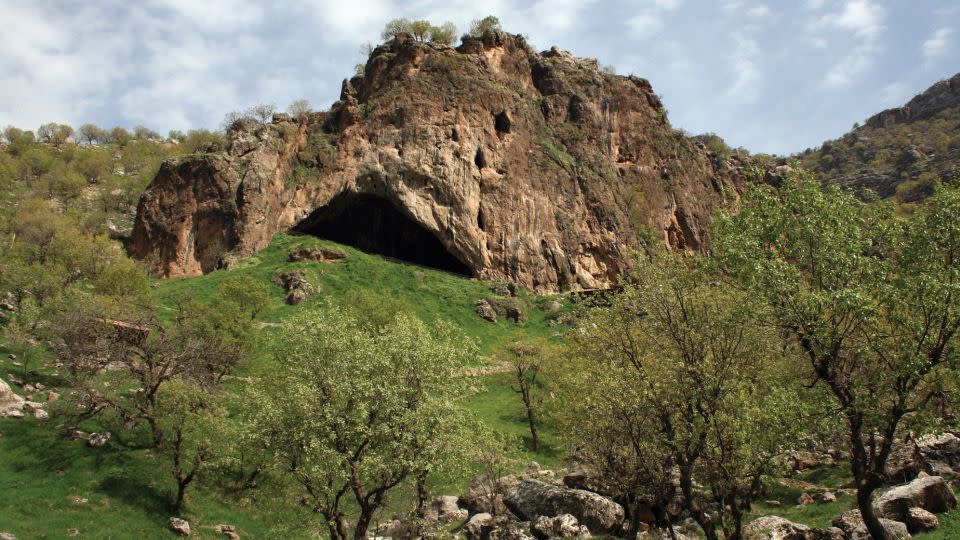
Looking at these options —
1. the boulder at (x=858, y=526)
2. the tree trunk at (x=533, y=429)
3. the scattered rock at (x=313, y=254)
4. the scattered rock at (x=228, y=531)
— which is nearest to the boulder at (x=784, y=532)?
the boulder at (x=858, y=526)

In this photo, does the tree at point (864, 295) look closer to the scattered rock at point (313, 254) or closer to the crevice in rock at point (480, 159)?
the scattered rock at point (313, 254)

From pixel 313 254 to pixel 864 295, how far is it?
46.5m

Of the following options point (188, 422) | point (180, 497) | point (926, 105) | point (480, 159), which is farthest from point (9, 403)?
point (926, 105)

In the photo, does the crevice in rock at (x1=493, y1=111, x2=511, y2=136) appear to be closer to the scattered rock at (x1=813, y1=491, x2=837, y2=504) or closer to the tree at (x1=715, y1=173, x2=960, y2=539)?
the scattered rock at (x1=813, y1=491, x2=837, y2=504)

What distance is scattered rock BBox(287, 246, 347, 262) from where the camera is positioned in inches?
2105

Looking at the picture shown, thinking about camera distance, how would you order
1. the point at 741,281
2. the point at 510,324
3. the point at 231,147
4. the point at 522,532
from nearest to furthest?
the point at 741,281 → the point at 522,532 → the point at 510,324 → the point at 231,147

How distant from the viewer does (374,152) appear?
2415 inches

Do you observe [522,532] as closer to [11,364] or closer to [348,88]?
[11,364]

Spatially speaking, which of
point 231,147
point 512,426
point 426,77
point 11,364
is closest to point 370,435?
point 512,426

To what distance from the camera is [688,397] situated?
1709cm

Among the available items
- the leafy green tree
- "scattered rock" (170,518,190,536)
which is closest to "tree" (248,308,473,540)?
"scattered rock" (170,518,190,536)

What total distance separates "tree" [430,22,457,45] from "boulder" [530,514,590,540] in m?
64.9

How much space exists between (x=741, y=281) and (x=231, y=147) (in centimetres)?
5409

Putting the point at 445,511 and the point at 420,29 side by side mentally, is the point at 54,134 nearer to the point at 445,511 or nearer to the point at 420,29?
the point at 420,29
